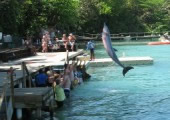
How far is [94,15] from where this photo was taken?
86000 millimetres

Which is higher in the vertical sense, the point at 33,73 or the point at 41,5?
the point at 41,5

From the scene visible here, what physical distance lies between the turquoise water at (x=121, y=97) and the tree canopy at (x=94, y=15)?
30251mm

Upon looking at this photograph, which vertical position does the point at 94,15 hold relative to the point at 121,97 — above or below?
above

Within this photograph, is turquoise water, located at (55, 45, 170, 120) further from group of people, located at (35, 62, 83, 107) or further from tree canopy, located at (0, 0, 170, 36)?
tree canopy, located at (0, 0, 170, 36)

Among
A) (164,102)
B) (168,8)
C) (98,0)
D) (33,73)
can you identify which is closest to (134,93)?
(164,102)

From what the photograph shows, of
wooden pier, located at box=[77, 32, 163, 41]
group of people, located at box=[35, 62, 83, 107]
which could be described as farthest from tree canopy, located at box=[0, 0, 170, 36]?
group of people, located at box=[35, 62, 83, 107]

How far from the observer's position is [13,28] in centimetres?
4684

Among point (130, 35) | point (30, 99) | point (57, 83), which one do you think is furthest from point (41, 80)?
point (130, 35)

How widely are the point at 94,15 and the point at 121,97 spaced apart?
65.6 meters

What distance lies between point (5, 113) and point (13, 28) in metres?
33.3

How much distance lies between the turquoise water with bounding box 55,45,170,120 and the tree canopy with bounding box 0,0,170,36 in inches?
1191

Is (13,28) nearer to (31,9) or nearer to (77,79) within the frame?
(31,9)

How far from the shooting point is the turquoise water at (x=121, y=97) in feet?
57.0

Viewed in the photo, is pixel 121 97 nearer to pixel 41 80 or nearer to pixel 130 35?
pixel 41 80
